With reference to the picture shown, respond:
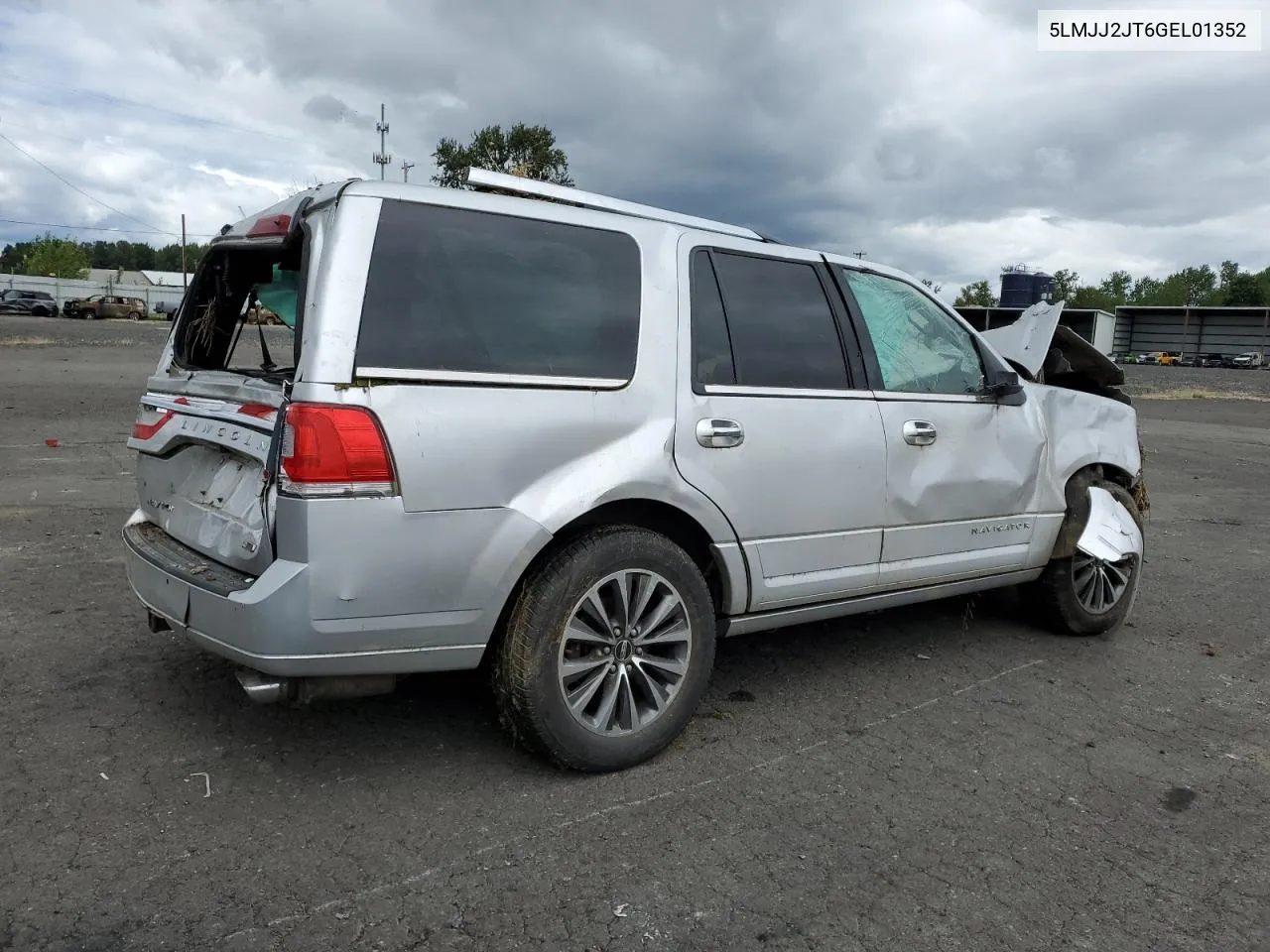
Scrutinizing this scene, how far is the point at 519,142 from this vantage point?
37406mm

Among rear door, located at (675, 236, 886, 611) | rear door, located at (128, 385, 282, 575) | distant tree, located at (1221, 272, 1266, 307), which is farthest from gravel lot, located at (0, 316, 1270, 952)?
distant tree, located at (1221, 272, 1266, 307)

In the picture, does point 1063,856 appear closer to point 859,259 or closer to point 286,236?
point 859,259

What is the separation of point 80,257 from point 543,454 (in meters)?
118

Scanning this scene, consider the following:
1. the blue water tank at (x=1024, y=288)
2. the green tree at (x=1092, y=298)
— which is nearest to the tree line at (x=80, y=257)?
the blue water tank at (x=1024, y=288)

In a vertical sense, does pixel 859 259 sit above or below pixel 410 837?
above

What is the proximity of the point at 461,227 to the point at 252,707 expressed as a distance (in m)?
2.10

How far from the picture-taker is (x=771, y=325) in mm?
3947

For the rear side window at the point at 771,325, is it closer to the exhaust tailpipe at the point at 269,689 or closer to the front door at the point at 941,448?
the front door at the point at 941,448

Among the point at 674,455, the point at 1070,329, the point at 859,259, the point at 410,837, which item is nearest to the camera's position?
the point at 410,837

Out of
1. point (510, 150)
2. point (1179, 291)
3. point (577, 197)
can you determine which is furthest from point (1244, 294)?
point (577, 197)

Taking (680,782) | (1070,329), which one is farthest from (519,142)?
(680,782)

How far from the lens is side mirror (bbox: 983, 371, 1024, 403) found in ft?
15.3

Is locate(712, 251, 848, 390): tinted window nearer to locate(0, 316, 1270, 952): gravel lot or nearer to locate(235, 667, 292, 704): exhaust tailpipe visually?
locate(0, 316, 1270, 952): gravel lot

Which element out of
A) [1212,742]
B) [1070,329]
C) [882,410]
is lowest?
[1212,742]
